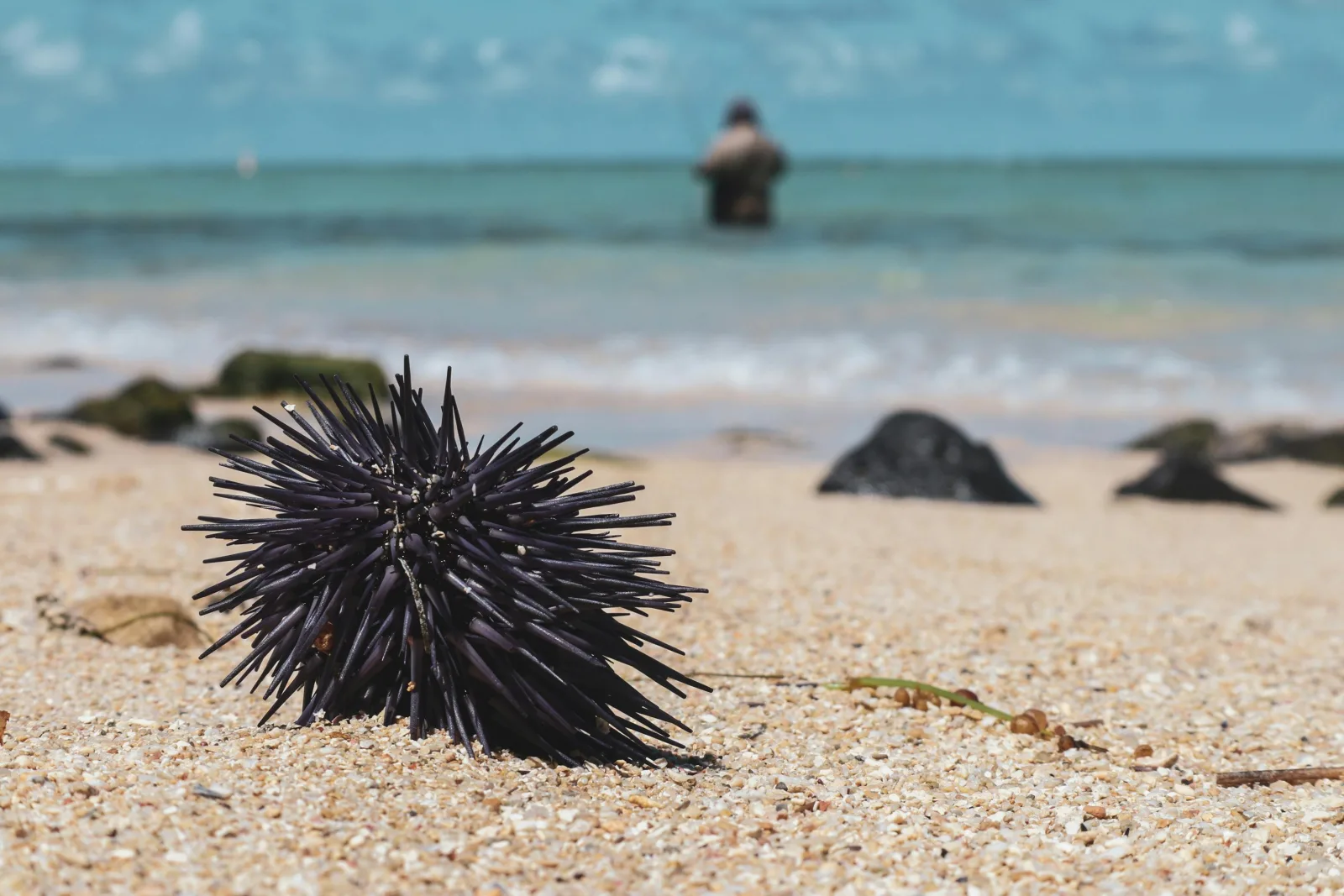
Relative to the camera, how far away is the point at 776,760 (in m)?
3.44

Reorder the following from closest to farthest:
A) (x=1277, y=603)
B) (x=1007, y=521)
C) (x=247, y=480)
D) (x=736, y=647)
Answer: (x=736, y=647) < (x=1277, y=603) < (x=247, y=480) < (x=1007, y=521)

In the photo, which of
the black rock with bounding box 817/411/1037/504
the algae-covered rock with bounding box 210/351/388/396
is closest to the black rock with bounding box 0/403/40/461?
the algae-covered rock with bounding box 210/351/388/396

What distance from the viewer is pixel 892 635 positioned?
→ 15.6ft

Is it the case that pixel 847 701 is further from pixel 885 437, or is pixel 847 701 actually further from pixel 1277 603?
pixel 885 437

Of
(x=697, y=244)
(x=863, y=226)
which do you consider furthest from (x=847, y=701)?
(x=863, y=226)

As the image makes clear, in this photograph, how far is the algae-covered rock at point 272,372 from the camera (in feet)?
42.1

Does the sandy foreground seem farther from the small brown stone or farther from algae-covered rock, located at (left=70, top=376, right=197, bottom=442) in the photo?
algae-covered rock, located at (left=70, top=376, right=197, bottom=442)

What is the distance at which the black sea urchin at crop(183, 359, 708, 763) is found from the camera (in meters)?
3.04

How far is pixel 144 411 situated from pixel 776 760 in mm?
8514

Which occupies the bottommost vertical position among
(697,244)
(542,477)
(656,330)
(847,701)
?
(847,701)

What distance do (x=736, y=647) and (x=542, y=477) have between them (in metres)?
1.59

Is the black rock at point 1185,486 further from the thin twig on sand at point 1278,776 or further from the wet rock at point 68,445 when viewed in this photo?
the wet rock at point 68,445

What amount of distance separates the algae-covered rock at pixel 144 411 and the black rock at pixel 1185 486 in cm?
676

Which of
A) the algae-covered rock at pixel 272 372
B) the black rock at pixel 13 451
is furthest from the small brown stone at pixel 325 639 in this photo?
the algae-covered rock at pixel 272 372
